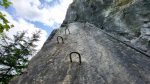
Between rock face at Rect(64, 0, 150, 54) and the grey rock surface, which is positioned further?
rock face at Rect(64, 0, 150, 54)

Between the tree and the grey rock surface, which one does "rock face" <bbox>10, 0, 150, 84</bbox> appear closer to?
the grey rock surface

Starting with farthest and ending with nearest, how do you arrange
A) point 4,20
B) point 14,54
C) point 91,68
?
1. point 14,54
2. point 4,20
3. point 91,68

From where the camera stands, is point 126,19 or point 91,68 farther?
point 126,19

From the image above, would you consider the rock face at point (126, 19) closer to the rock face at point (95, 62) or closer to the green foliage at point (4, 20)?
the rock face at point (95, 62)

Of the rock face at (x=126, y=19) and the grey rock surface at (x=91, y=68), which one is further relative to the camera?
the rock face at (x=126, y=19)

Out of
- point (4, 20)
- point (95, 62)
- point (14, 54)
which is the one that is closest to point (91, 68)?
point (95, 62)

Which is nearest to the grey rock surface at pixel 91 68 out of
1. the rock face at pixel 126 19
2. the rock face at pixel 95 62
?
the rock face at pixel 95 62

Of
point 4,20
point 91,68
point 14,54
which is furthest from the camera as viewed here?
point 14,54

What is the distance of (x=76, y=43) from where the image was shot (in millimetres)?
7457

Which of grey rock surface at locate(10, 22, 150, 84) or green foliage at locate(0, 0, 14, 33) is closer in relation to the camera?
grey rock surface at locate(10, 22, 150, 84)

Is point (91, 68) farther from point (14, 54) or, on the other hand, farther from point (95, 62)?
point (14, 54)

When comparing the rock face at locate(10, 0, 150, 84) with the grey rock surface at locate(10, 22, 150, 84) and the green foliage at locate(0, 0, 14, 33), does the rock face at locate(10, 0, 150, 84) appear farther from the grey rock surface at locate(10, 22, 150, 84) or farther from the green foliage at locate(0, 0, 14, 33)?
the green foliage at locate(0, 0, 14, 33)

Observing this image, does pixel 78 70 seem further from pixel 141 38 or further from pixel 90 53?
pixel 141 38

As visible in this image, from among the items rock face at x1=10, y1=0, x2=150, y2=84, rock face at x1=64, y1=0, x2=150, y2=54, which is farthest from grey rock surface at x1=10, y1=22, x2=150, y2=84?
rock face at x1=64, y1=0, x2=150, y2=54
